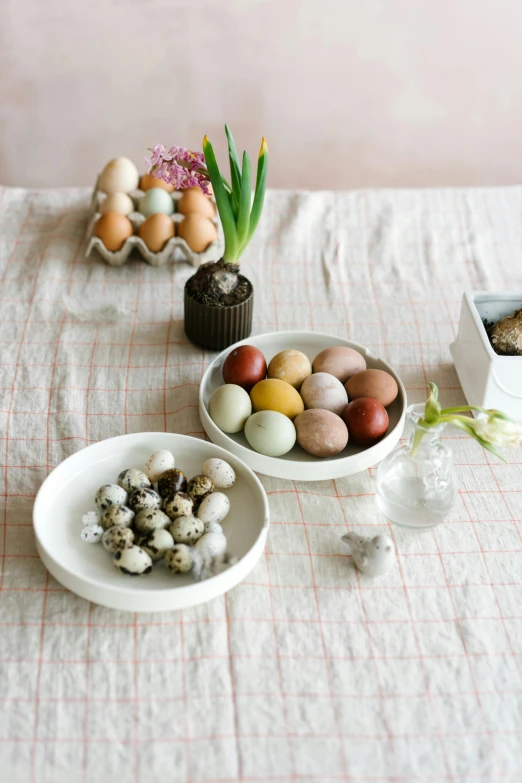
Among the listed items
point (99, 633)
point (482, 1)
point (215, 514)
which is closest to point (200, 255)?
point (215, 514)

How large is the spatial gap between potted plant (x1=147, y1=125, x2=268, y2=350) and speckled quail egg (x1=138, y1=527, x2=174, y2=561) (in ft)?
1.52

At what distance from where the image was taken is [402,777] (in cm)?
73

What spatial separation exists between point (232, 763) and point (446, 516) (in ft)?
1.38

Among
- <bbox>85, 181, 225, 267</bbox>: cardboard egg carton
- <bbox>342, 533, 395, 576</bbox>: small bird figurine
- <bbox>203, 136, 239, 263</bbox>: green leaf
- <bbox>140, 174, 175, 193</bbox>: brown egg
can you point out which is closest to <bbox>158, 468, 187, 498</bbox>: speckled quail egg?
<bbox>342, 533, 395, 576</bbox>: small bird figurine

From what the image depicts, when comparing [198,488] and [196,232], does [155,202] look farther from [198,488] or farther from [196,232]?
[198,488]

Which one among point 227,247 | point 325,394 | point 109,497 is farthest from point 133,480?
point 227,247

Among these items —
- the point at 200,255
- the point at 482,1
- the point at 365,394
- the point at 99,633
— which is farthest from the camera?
the point at 482,1

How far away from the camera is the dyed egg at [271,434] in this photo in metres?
1.01

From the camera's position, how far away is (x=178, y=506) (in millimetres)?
910

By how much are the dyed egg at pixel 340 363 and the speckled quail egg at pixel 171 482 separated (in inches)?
11.9

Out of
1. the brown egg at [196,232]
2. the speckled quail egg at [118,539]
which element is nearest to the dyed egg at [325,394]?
the speckled quail egg at [118,539]

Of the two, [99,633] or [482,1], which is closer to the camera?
[99,633]

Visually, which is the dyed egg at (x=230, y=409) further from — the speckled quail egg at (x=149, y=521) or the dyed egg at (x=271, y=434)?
the speckled quail egg at (x=149, y=521)

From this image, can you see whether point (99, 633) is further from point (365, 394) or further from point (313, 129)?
point (313, 129)
